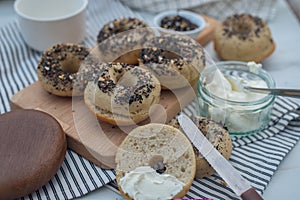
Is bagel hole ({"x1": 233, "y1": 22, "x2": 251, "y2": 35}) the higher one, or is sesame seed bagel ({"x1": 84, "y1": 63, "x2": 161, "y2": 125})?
sesame seed bagel ({"x1": 84, "y1": 63, "x2": 161, "y2": 125})

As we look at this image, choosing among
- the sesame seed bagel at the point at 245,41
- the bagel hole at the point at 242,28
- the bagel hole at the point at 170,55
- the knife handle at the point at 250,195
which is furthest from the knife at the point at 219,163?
the bagel hole at the point at 242,28

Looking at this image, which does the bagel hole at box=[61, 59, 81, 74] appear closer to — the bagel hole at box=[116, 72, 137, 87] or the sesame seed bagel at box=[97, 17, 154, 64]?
the sesame seed bagel at box=[97, 17, 154, 64]

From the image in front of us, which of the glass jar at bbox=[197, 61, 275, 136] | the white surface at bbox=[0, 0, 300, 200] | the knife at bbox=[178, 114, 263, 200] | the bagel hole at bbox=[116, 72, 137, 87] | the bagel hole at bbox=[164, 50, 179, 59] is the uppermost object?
the bagel hole at bbox=[116, 72, 137, 87]

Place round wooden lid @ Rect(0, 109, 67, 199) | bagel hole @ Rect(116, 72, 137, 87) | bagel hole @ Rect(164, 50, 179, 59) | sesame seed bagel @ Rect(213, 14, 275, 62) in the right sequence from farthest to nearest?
sesame seed bagel @ Rect(213, 14, 275, 62) → bagel hole @ Rect(164, 50, 179, 59) → bagel hole @ Rect(116, 72, 137, 87) → round wooden lid @ Rect(0, 109, 67, 199)

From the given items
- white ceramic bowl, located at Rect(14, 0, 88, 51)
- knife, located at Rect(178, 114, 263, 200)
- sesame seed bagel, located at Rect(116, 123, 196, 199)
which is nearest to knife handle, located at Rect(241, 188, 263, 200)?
knife, located at Rect(178, 114, 263, 200)

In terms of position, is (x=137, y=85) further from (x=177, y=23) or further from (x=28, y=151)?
(x=177, y=23)

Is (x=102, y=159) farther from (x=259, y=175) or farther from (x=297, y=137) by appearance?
(x=297, y=137)

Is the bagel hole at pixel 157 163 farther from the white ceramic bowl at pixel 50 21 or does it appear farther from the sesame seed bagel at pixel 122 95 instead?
the white ceramic bowl at pixel 50 21
